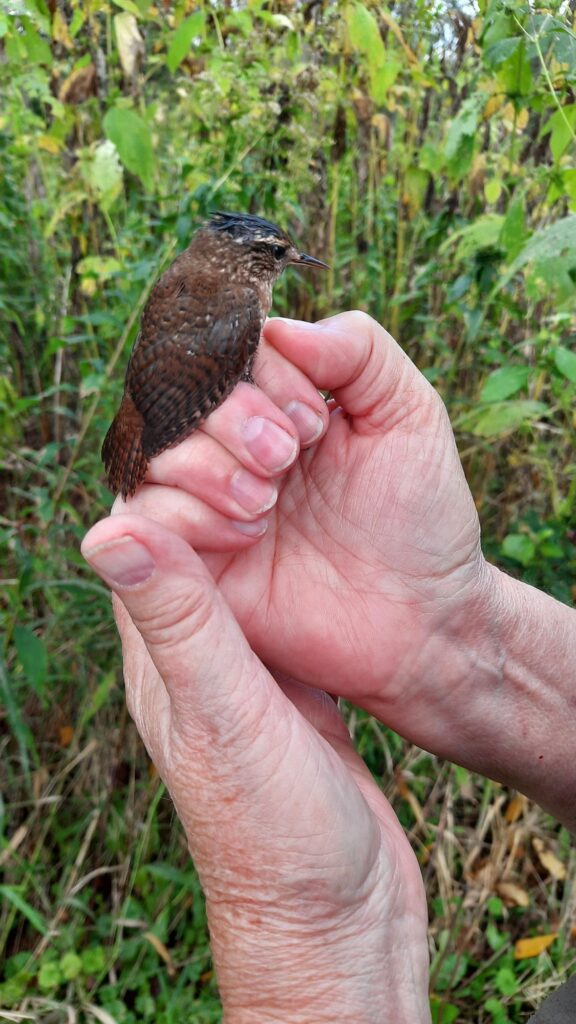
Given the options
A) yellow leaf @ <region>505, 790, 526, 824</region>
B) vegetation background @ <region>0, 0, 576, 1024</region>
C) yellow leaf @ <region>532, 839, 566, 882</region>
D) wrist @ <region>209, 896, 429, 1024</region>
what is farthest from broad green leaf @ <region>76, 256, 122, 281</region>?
yellow leaf @ <region>532, 839, 566, 882</region>

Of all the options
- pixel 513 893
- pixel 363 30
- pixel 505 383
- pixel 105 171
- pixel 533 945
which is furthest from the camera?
pixel 513 893

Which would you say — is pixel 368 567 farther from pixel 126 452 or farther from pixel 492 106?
pixel 492 106

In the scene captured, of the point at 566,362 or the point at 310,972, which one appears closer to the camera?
the point at 310,972

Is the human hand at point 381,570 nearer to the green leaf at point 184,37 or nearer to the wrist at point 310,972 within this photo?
the wrist at point 310,972

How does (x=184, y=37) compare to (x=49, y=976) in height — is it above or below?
above

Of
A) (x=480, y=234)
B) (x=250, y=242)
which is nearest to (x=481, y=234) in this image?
(x=480, y=234)

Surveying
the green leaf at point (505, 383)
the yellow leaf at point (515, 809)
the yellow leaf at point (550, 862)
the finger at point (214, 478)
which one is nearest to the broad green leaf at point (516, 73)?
the green leaf at point (505, 383)

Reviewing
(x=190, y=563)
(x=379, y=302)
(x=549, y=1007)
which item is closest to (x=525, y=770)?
(x=549, y=1007)
